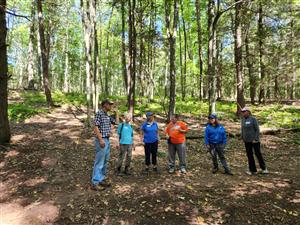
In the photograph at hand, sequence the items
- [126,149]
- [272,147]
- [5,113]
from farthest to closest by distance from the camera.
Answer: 1. [272,147]
2. [5,113]
3. [126,149]

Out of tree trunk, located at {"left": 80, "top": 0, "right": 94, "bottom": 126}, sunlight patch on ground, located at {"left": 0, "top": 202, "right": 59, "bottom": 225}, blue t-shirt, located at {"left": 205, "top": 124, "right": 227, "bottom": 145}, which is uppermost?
tree trunk, located at {"left": 80, "top": 0, "right": 94, "bottom": 126}

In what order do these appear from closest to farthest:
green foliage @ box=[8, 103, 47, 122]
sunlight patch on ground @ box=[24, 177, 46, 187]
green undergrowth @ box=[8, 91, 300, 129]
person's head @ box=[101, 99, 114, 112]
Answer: person's head @ box=[101, 99, 114, 112]
sunlight patch on ground @ box=[24, 177, 46, 187]
green foliage @ box=[8, 103, 47, 122]
green undergrowth @ box=[8, 91, 300, 129]

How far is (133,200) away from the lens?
6.65 meters

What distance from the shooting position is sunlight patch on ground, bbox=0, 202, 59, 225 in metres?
5.97

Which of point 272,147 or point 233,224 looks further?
point 272,147

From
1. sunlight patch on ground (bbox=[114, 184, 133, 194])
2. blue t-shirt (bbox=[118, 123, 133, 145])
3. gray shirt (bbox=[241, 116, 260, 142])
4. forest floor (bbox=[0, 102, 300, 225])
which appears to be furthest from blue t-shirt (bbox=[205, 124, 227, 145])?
sunlight patch on ground (bbox=[114, 184, 133, 194])

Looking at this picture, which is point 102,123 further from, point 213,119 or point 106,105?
point 213,119

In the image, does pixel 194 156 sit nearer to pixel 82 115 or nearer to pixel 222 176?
pixel 222 176

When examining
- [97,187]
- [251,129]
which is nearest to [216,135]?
[251,129]

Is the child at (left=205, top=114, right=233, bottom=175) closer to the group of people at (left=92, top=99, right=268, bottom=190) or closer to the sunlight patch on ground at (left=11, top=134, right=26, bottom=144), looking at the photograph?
the group of people at (left=92, top=99, right=268, bottom=190)

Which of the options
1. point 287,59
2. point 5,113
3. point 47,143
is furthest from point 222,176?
point 287,59

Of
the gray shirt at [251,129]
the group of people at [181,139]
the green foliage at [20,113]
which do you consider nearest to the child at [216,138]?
the group of people at [181,139]

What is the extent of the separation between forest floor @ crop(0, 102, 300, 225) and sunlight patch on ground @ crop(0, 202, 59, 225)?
0.02 m

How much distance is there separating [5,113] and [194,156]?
739 cm
